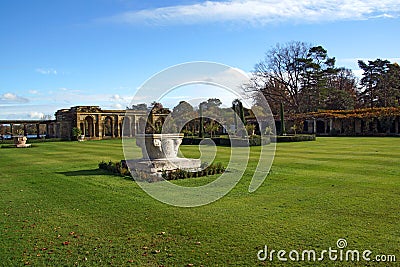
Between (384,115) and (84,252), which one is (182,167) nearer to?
(84,252)

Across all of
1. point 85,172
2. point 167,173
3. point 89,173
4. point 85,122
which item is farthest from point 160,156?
point 85,122

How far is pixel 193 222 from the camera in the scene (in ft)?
23.0

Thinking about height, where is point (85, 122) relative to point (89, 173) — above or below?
above

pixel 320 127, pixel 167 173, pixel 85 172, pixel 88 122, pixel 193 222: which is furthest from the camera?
pixel 88 122

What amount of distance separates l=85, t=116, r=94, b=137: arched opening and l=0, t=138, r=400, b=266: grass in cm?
4847

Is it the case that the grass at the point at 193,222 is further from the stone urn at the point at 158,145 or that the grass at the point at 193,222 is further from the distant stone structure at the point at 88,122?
the distant stone structure at the point at 88,122

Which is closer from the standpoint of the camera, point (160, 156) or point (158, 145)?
point (158, 145)

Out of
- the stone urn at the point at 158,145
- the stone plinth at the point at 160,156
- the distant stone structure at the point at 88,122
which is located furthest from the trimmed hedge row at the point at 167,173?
the distant stone structure at the point at 88,122

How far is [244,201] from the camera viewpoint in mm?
8664

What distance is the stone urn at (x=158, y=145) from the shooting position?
13.1 meters

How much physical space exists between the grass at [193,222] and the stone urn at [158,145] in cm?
206

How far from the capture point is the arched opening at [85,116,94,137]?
5900cm

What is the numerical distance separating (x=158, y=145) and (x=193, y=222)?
6.37 metres

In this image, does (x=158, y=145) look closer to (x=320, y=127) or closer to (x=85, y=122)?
(x=320, y=127)
